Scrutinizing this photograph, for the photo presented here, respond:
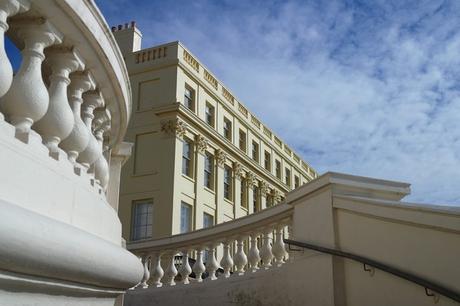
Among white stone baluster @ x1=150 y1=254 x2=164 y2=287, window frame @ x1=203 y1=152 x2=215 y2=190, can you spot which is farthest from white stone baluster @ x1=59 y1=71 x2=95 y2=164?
window frame @ x1=203 y1=152 x2=215 y2=190

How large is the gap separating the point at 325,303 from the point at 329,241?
566 millimetres

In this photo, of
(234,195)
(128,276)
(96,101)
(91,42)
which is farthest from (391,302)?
(234,195)

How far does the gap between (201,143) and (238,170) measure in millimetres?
4441

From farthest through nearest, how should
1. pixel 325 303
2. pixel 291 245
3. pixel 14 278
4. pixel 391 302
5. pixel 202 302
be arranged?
1. pixel 202 302
2. pixel 291 245
3. pixel 325 303
4. pixel 391 302
5. pixel 14 278

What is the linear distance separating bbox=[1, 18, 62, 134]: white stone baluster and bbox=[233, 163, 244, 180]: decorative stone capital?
82.2 feet

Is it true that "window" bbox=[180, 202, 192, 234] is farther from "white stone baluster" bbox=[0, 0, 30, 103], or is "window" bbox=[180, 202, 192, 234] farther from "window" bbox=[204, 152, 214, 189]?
"white stone baluster" bbox=[0, 0, 30, 103]

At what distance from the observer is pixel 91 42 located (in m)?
2.57

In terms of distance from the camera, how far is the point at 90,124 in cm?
295

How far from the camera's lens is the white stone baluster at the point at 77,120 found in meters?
2.59

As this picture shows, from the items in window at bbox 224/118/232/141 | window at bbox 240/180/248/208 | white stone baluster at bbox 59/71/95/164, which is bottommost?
white stone baluster at bbox 59/71/95/164

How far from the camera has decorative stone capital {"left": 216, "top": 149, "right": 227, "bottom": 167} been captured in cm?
2547

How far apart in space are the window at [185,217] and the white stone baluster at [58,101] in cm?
1935

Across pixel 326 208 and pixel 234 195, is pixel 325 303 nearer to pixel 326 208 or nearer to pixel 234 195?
pixel 326 208

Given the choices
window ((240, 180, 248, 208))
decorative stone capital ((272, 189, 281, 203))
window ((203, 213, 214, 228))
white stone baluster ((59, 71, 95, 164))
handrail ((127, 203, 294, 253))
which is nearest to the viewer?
white stone baluster ((59, 71, 95, 164))
